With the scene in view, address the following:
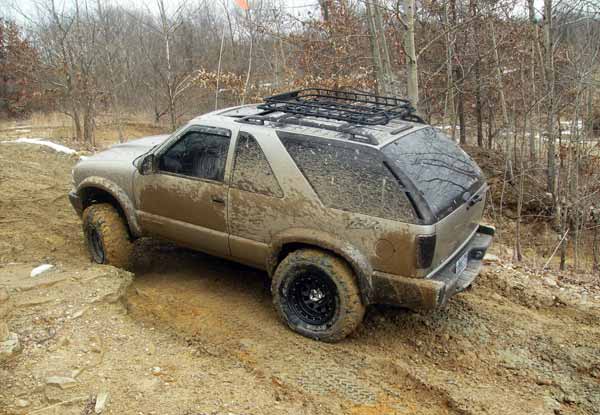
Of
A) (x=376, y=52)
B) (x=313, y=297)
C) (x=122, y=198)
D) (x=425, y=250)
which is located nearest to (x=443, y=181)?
(x=425, y=250)

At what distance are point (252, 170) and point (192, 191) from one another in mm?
681

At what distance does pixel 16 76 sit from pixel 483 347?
24041 mm

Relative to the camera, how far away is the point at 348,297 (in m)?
3.98

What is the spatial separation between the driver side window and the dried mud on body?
119cm

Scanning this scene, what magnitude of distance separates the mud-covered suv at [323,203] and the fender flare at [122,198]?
0.02 m

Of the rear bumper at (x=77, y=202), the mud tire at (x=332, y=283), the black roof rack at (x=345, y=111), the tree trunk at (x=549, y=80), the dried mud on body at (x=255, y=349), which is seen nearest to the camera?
the dried mud on body at (x=255, y=349)

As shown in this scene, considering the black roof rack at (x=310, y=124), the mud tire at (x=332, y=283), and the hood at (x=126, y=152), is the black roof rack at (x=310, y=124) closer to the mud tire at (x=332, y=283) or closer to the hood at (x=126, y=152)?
the mud tire at (x=332, y=283)

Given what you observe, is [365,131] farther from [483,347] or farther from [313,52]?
[313,52]

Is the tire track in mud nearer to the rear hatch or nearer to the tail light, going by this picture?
the tail light

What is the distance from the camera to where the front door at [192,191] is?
4562mm

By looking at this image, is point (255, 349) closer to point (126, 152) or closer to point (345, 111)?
point (345, 111)

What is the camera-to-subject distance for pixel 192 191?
4.68 meters

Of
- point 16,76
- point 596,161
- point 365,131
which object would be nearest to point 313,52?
point 596,161

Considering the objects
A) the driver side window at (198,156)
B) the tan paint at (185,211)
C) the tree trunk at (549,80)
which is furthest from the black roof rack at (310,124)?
the tree trunk at (549,80)
